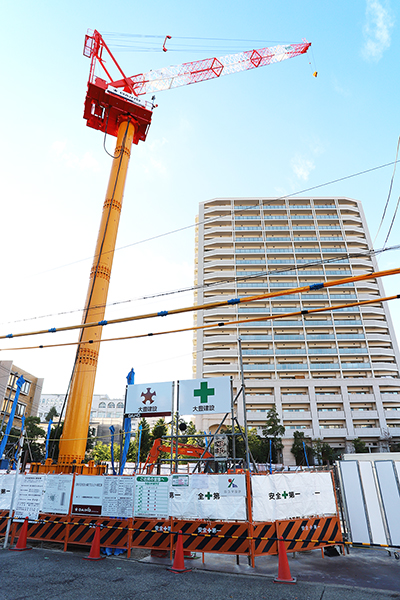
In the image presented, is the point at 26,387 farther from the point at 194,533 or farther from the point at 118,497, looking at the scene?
the point at 194,533

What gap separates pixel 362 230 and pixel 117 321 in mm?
93421

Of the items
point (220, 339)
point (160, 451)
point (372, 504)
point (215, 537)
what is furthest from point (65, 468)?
point (220, 339)

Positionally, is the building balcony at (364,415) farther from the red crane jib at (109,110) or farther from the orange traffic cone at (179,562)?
the orange traffic cone at (179,562)

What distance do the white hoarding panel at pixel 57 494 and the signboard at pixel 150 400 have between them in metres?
2.69

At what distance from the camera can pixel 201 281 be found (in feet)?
275

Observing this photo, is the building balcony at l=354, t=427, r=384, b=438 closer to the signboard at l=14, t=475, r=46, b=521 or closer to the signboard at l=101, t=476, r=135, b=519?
the signboard at l=101, t=476, r=135, b=519

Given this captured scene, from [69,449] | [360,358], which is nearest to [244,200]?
[360,358]

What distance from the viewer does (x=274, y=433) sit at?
5759 centimetres

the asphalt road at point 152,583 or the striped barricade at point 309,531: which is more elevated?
the striped barricade at point 309,531

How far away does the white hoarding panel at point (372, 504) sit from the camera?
8.88 metres

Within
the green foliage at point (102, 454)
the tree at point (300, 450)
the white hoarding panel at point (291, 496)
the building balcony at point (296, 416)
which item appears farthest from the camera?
the building balcony at point (296, 416)

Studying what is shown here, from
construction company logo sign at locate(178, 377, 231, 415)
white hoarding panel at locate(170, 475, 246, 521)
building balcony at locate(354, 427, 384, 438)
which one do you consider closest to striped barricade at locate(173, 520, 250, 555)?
white hoarding panel at locate(170, 475, 246, 521)

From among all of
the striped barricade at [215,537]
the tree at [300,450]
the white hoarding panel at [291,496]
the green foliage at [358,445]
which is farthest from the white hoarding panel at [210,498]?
the green foliage at [358,445]

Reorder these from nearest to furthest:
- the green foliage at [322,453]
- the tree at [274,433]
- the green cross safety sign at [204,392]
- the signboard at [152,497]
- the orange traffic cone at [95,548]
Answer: the orange traffic cone at [95,548] → the signboard at [152,497] → the green cross safety sign at [204,392] → the tree at [274,433] → the green foliage at [322,453]
